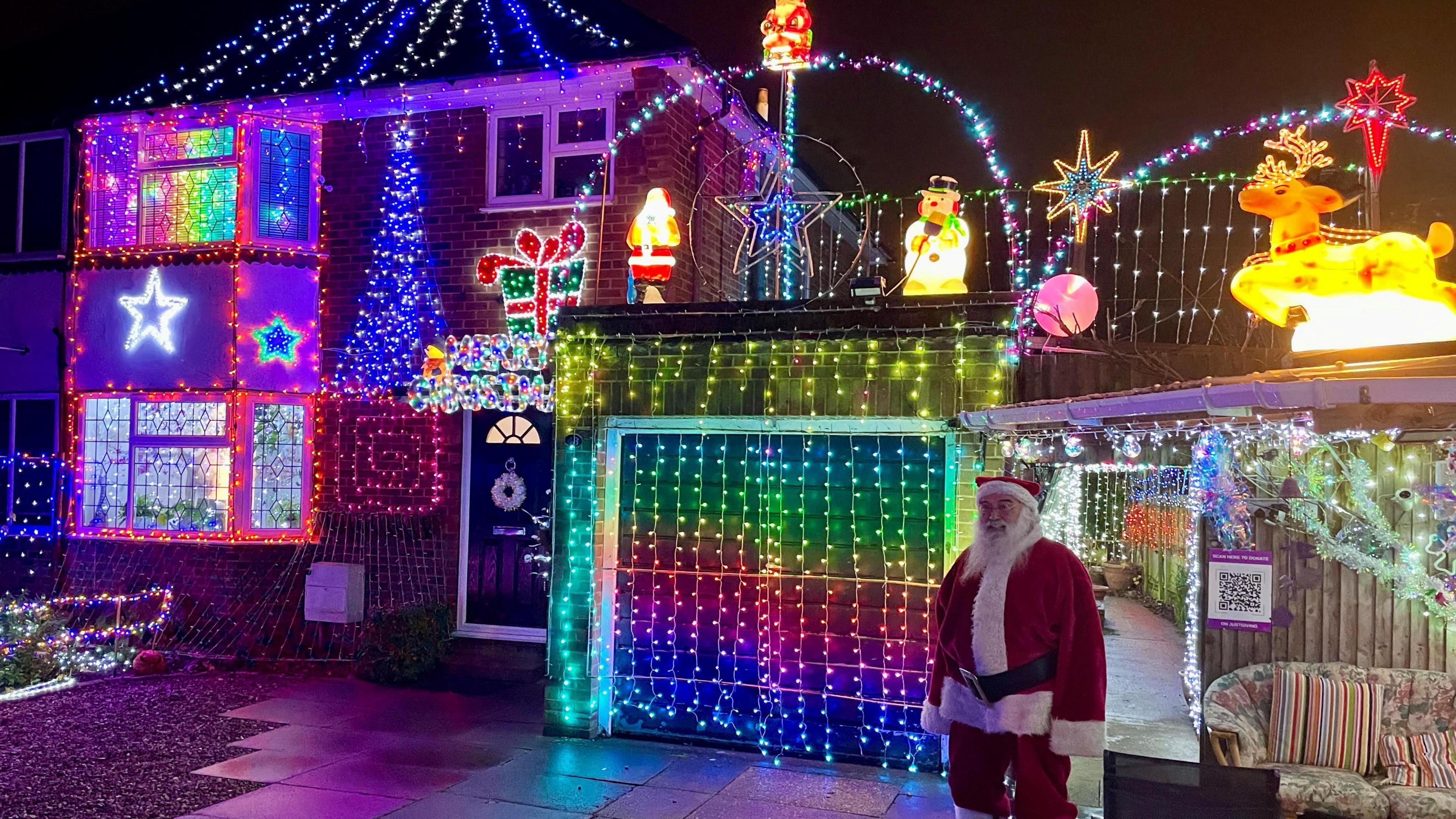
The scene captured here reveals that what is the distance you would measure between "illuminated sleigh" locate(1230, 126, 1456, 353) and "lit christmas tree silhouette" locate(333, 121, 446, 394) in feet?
24.0

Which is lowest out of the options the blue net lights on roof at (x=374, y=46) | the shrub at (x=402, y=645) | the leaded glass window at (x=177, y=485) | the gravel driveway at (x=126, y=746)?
the gravel driveway at (x=126, y=746)

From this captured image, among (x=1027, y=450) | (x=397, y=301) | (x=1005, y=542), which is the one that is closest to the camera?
(x=1005, y=542)

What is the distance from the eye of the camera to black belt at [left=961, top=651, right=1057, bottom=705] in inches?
184

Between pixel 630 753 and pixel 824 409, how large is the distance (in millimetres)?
2810

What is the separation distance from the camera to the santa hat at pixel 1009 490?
500cm

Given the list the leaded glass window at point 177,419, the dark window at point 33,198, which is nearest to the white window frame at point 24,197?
the dark window at point 33,198

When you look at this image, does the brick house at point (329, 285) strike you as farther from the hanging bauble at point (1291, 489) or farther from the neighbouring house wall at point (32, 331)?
the hanging bauble at point (1291, 489)

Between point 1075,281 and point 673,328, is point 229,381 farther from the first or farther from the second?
point 1075,281

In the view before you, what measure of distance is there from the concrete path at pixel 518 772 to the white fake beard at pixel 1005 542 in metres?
1.65

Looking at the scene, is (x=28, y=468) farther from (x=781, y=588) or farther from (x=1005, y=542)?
(x=1005, y=542)

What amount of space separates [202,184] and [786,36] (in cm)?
652

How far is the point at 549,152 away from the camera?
10.2m

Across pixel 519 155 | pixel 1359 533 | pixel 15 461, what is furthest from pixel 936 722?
pixel 15 461

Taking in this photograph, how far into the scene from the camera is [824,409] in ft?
24.5
